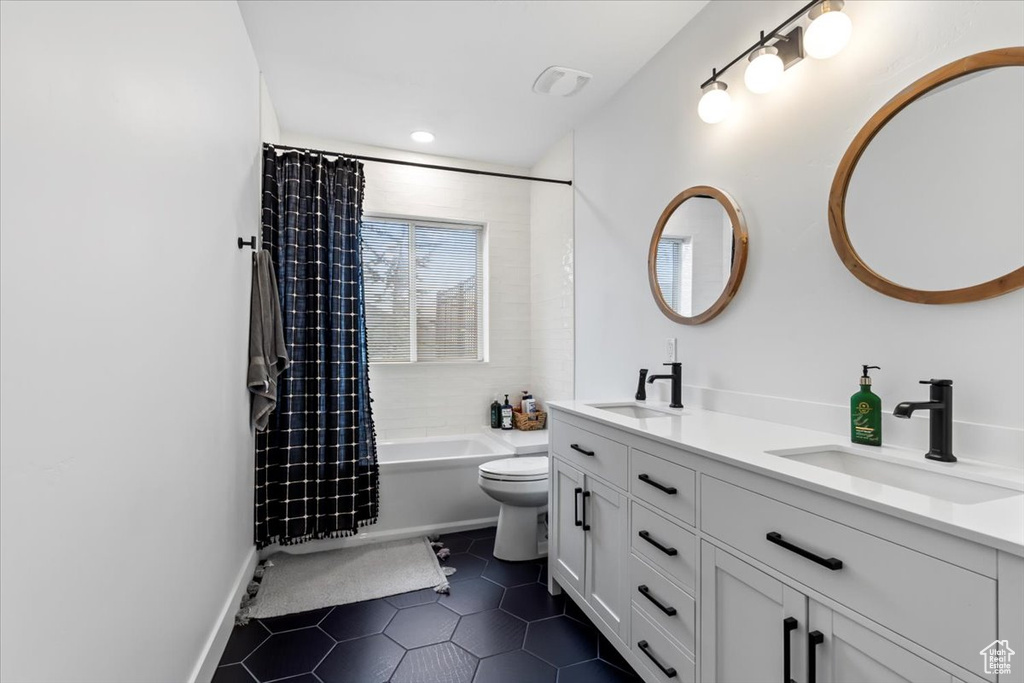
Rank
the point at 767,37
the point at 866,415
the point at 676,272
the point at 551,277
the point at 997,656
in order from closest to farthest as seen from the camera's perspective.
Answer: the point at 997,656
the point at 866,415
the point at 767,37
the point at 676,272
the point at 551,277

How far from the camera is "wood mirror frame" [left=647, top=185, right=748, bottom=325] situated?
191 cm

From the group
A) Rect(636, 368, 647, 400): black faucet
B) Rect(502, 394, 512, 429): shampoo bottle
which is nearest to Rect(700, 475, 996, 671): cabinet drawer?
Rect(636, 368, 647, 400): black faucet

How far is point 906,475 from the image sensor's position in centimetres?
124

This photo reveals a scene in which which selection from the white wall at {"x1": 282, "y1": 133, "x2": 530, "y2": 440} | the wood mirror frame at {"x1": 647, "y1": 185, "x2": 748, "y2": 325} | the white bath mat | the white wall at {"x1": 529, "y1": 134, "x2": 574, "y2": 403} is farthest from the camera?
the white wall at {"x1": 282, "y1": 133, "x2": 530, "y2": 440}

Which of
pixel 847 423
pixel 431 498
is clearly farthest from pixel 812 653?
pixel 431 498

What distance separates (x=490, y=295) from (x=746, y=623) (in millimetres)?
3056

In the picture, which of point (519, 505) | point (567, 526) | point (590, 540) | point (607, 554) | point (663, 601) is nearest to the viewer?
point (663, 601)

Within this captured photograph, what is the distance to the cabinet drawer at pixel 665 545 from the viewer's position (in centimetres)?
139

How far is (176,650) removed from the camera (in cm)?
142

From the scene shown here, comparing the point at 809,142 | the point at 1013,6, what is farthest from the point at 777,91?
the point at 1013,6

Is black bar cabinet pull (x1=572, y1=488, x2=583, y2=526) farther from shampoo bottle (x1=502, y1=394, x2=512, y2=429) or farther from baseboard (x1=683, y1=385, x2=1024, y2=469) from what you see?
shampoo bottle (x1=502, y1=394, x2=512, y2=429)

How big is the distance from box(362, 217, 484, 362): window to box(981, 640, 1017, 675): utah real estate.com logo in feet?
11.1

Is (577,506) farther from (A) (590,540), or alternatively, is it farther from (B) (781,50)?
(B) (781,50)

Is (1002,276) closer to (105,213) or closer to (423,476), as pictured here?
(105,213)
